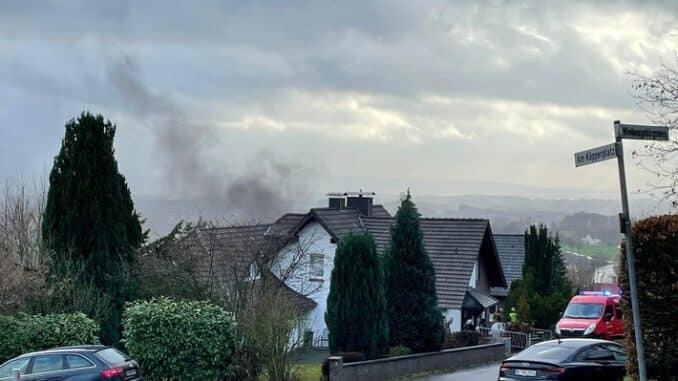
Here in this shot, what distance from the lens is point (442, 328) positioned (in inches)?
1233

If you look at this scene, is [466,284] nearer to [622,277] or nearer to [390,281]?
[390,281]

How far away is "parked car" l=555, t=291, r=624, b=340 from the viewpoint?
35156 mm

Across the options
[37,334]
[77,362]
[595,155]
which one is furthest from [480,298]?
[595,155]

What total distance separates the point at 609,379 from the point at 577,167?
8230mm

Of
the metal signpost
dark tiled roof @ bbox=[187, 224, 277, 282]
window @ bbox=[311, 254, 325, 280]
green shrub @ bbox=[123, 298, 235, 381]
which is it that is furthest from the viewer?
window @ bbox=[311, 254, 325, 280]

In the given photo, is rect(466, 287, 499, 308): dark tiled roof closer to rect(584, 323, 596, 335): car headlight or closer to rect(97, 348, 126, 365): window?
rect(584, 323, 596, 335): car headlight

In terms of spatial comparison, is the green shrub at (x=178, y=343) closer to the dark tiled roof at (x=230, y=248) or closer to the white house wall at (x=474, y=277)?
the dark tiled roof at (x=230, y=248)

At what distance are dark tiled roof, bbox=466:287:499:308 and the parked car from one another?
25.8 ft

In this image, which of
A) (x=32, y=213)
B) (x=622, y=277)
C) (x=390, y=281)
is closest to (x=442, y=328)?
(x=390, y=281)

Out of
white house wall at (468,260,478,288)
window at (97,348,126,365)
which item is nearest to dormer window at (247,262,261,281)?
window at (97,348,126,365)

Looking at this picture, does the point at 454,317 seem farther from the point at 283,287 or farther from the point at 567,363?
the point at 567,363

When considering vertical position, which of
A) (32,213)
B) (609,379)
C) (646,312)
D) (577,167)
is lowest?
(609,379)

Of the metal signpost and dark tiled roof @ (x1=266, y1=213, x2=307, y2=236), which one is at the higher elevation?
dark tiled roof @ (x1=266, y1=213, x2=307, y2=236)

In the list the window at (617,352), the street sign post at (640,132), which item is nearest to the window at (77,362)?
the window at (617,352)
